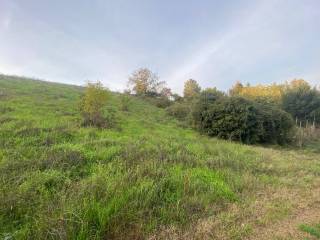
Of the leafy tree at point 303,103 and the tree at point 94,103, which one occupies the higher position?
the leafy tree at point 303,103

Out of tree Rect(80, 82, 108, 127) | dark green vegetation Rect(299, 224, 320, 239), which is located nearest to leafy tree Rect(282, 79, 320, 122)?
tree Rect(80, 82, 108, 127)

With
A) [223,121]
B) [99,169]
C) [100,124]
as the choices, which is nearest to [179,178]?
[99,169]

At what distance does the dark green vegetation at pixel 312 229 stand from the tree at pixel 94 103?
35.5 feet

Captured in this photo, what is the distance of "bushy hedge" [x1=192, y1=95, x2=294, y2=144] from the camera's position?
16.9 m

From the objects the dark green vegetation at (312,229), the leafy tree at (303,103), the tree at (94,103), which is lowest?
the dark green vegetation at (312,229)

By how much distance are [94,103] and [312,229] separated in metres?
12.5

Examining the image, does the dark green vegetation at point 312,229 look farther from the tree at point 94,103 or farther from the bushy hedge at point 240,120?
the bushy hedge at point 240,120

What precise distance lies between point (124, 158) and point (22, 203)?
140 inches

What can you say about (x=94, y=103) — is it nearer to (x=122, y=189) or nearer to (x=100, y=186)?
(x=100, y=186)

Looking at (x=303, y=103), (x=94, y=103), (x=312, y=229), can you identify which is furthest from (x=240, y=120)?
(x=303, y=103)

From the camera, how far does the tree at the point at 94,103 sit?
13823 mm

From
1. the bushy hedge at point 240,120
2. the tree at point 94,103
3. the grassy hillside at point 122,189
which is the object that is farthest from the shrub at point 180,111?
the grassy hillside at point 122,189

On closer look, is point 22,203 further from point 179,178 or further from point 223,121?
point 223,121

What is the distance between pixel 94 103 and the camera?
1468 cm
